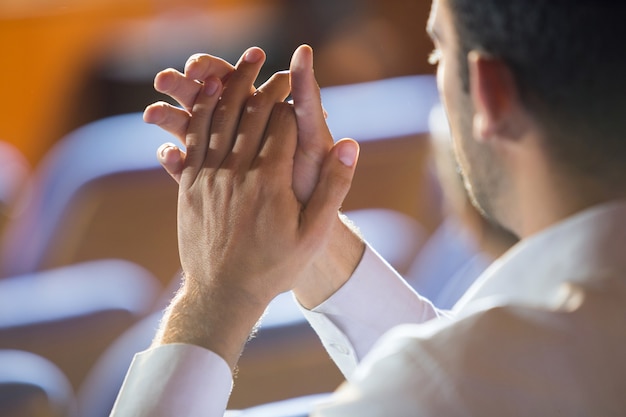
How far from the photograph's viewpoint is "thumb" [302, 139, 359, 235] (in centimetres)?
97

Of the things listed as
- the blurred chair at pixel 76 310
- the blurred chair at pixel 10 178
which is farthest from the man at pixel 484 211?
the blurred chair at pixel 10 178

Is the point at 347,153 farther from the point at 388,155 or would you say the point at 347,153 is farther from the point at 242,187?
the point at 388,155

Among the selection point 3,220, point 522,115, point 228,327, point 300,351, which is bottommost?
point 3,220

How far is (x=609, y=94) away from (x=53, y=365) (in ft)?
4.67

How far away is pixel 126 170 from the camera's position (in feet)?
7.22

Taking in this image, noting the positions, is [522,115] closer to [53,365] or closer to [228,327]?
[228,327]

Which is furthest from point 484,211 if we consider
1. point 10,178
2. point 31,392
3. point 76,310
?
point 10,178

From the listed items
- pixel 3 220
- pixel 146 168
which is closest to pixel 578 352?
pixel 146 168

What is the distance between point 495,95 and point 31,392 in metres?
1.08

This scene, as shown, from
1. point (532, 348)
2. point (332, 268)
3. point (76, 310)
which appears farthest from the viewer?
point (76, 310)

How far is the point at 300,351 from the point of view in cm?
157

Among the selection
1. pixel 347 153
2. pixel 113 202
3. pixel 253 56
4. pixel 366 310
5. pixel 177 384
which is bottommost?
pixel 113 202

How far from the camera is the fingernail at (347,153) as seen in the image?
1.00 meters

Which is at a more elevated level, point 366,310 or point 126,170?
point 366,310
